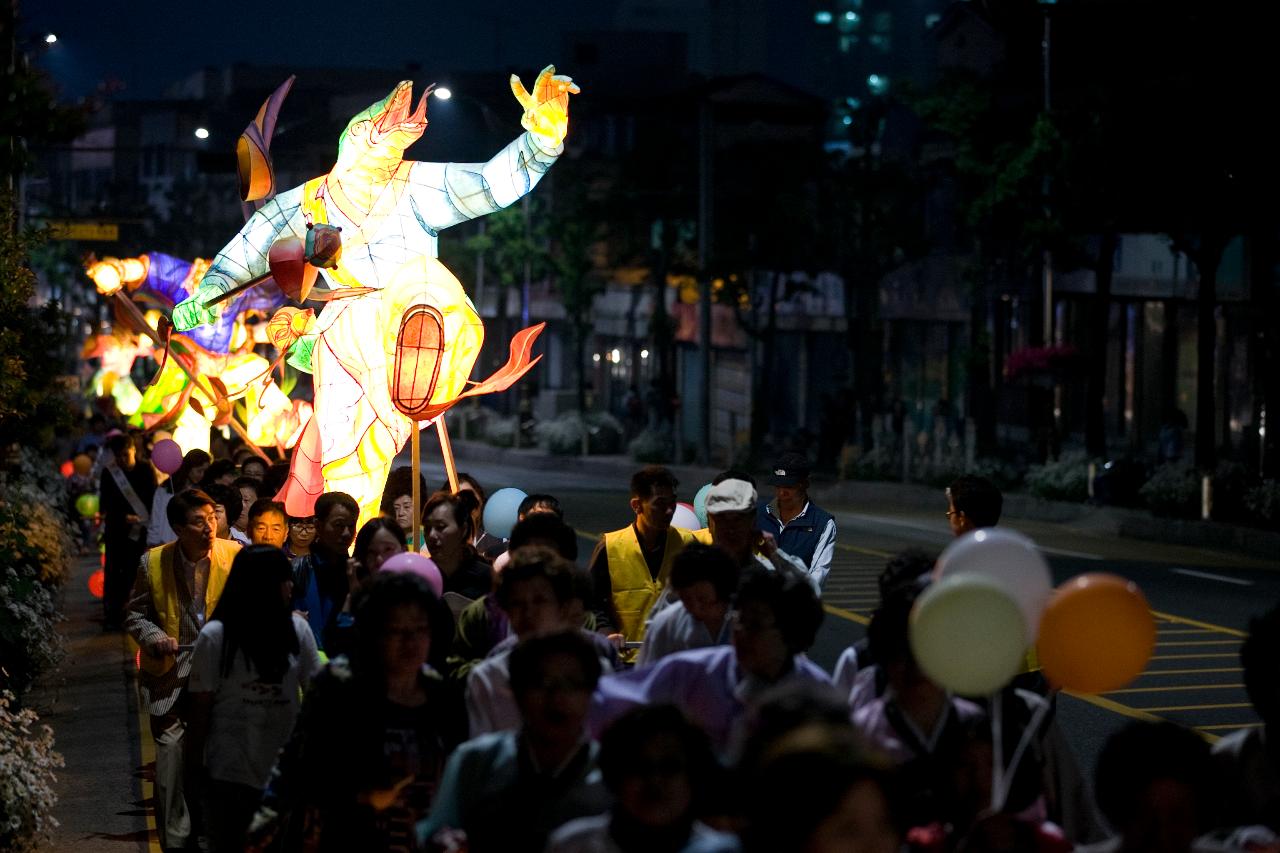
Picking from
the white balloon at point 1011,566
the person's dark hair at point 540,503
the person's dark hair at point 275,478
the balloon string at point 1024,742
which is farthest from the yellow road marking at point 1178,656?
the white balloon at point 1011,566

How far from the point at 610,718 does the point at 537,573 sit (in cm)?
86

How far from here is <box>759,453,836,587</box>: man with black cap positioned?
9539mm

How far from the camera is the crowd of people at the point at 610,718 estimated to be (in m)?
4.03

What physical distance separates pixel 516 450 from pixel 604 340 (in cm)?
1755

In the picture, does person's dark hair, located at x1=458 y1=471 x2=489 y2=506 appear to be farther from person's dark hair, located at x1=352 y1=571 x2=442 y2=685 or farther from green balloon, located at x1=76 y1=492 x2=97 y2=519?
green balloon, located at x1=76 y1=492 x2=97 y2=519

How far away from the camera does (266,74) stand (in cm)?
10369

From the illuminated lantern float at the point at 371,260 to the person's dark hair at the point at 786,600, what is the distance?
19.7 feet

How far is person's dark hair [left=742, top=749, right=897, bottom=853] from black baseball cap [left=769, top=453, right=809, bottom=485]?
5.95 metres

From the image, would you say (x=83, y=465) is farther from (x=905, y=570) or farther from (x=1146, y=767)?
(x=1146, y=767)

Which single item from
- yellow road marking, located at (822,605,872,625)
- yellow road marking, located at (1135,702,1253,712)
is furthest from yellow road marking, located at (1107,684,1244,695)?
yellow road marking, located at (822,605,872,625)

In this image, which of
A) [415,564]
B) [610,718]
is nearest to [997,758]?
[610,718]

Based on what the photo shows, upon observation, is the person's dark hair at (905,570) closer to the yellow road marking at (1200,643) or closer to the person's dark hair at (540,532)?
the person's dark hair at (540,532)

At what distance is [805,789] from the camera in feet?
11.8

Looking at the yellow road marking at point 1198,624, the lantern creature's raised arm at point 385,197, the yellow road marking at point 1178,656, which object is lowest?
the yellow road marking at point 1198,624
